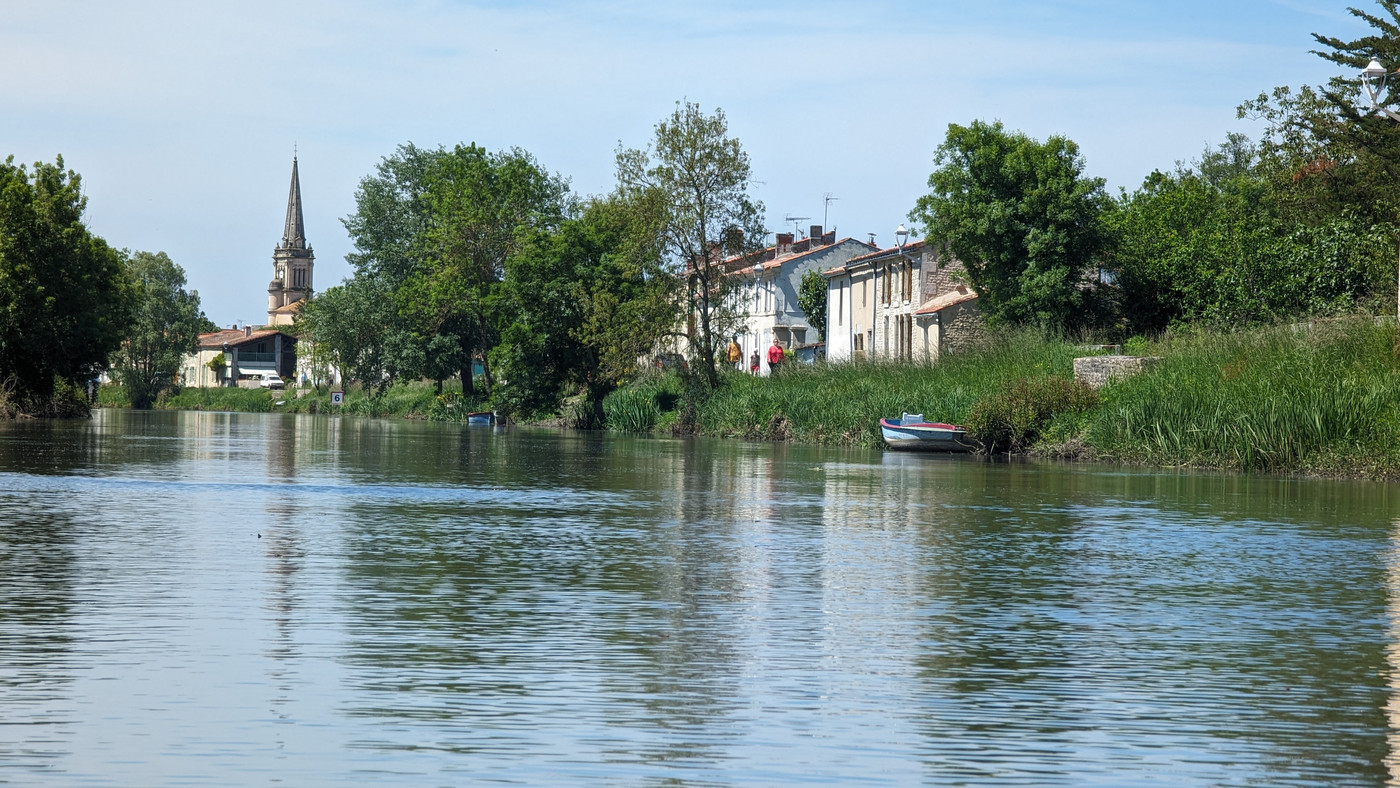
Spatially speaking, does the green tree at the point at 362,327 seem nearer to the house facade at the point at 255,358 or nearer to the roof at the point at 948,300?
the roof at the point at 948,300

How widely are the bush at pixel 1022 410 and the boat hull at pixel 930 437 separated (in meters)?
0.40

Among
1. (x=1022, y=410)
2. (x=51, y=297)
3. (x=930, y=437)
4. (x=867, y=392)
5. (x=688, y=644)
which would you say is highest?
(x=51, y=297)

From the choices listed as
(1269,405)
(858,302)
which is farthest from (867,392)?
(858,302)

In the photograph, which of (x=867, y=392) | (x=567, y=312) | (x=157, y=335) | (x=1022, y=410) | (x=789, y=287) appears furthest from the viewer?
(x=157, y=335)

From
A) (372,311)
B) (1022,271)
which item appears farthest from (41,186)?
(1022,271)

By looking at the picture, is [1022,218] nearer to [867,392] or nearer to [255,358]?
[867,392]

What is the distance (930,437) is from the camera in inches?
1698

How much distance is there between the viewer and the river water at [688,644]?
7.03m

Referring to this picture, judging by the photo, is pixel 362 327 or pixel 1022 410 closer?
pixel 1022 410

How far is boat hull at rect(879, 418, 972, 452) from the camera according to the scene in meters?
42.9

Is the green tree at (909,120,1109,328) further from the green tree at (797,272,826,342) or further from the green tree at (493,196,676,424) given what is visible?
the green tree at (797,272,826,342)

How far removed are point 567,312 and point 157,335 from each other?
78152 millimetres

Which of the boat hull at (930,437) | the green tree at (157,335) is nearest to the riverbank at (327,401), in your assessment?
the green tree at (157,335)

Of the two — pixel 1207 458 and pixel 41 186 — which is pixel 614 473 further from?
pixel 41 186
